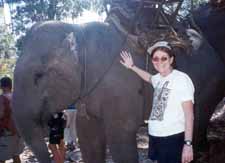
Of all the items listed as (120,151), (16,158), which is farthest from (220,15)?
(16,158)

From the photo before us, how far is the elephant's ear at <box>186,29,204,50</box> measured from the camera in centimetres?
439

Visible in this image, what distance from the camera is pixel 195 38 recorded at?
4.53 meters

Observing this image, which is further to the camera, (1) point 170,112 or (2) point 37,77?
(2) point 37,77

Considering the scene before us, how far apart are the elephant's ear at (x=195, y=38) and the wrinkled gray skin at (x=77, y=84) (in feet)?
2.36

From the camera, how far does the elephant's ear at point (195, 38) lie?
4.39 metres

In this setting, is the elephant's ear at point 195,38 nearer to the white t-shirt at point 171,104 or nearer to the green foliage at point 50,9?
the white t-shirt at point 171,104

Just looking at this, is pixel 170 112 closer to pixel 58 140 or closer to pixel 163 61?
pixel 163 61

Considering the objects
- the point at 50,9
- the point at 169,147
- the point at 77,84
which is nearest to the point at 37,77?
the point at 77,84

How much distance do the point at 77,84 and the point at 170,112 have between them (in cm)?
96

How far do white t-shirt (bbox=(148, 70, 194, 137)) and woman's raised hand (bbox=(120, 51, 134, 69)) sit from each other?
427mm

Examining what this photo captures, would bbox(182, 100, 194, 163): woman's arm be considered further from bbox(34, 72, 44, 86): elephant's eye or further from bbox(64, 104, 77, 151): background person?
bbox(64, 104, 77, 151): background person

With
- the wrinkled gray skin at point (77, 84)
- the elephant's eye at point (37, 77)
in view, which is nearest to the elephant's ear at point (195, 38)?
the wrinkled gray skin at point (77, 84)

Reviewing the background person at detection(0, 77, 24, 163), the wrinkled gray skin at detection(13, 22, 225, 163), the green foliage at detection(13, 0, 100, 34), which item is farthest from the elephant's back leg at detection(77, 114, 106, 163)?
the green foliage at detection(13, 0, 100, 34)

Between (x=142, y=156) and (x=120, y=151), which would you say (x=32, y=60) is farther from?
(x=142, y=156)
